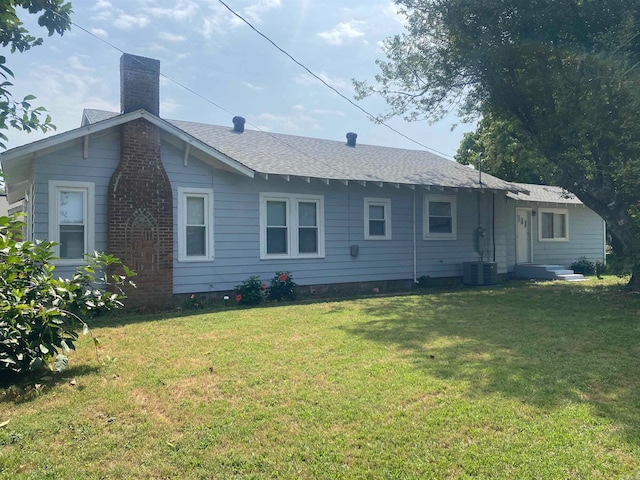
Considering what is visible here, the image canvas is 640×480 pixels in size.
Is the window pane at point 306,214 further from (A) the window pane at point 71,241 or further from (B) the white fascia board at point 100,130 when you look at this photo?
(A) the window pane at point 71,241

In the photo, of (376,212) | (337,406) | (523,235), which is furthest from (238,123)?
(337,406)

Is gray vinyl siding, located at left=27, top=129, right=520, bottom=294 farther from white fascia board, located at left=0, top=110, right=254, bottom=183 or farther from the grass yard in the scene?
the grass yard

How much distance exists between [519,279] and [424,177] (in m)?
5.73

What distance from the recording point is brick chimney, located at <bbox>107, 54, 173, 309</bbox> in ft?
30.4

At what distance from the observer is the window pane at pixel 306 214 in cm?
1211

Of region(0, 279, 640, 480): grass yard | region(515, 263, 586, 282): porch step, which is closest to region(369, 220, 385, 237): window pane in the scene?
region(0, 279, 640, 480): grass yard

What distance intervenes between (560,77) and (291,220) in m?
7.07

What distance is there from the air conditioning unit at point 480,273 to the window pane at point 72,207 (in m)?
10.8

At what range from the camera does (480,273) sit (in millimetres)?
14320

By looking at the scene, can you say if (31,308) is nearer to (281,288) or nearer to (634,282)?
(281,288)

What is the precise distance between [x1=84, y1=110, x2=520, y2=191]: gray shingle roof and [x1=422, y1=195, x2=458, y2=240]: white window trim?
599 mm

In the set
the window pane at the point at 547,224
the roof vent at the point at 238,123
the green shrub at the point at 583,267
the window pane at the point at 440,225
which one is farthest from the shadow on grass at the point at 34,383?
the green shrub at the point at 583,267

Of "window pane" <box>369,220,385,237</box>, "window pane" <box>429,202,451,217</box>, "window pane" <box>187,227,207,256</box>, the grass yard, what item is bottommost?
the grass yard

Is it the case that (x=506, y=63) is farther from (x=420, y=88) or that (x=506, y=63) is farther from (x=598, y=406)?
(x=598, y=406)
